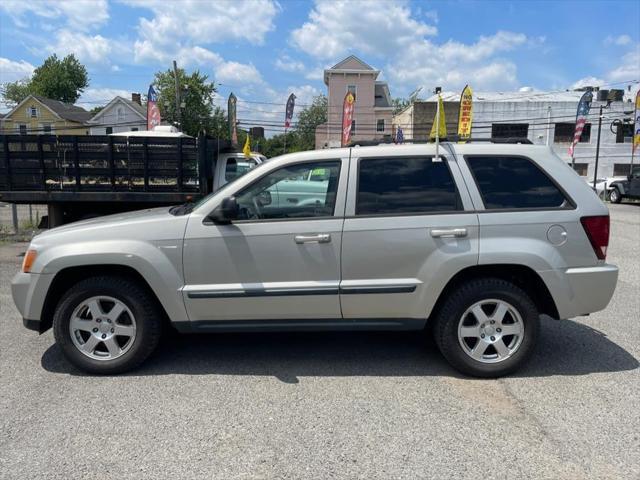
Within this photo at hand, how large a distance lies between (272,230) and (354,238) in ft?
2.13

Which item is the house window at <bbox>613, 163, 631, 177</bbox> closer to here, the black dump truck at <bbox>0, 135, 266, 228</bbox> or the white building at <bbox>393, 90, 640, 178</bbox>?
the white building at <bbox>393, 90, 640, 178</bbox>

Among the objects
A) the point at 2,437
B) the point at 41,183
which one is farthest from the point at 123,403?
the point at 41,183

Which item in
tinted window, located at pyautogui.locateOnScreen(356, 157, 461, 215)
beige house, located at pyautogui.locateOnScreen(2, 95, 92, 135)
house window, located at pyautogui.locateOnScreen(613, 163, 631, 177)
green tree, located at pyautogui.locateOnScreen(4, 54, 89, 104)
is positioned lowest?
tinted window, located at pyautogui.locateOnScreen(356, 157, 461, 215)

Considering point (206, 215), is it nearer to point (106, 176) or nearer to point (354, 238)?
point (354, 238)

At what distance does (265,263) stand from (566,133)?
46819 mm

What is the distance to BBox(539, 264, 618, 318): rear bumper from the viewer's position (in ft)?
13.2

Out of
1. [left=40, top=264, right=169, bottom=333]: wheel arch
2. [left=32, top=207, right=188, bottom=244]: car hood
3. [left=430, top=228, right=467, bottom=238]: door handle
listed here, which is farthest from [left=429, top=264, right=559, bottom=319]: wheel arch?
[left=40, top=264, right=169, bottom=333]: wheel arch

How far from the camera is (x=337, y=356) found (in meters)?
4.60

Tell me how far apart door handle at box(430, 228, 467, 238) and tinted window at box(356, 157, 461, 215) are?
7.2 inches

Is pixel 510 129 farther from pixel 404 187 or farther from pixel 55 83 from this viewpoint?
pixel 55 83

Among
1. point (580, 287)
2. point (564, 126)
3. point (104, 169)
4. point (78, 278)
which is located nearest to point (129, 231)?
point (78, 278)

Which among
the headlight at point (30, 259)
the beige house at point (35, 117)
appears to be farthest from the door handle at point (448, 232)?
the beige house at point (35, 117)

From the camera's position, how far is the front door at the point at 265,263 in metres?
4.00

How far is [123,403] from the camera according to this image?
146 inches
